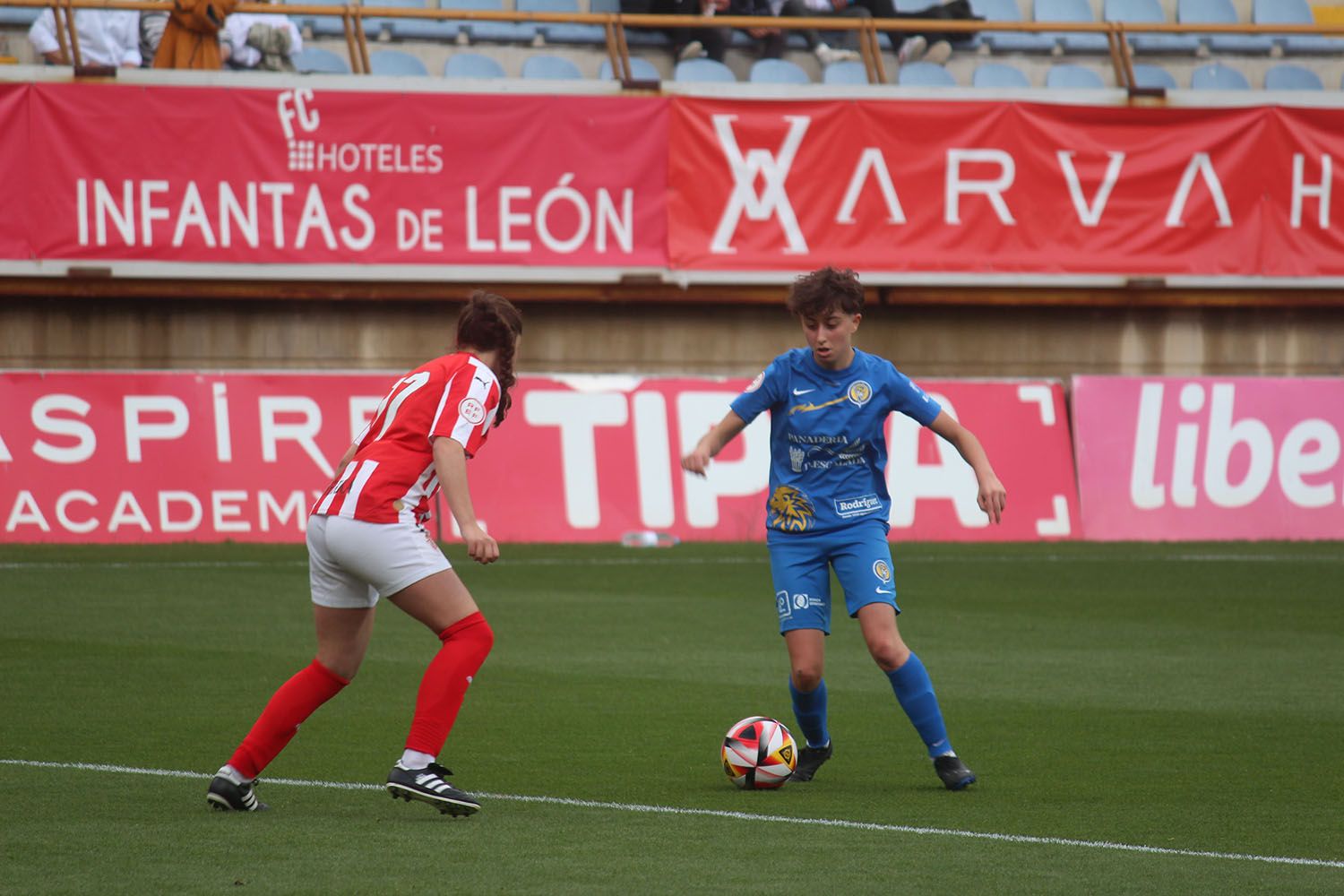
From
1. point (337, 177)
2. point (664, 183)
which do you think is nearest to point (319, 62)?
point (337, 177)

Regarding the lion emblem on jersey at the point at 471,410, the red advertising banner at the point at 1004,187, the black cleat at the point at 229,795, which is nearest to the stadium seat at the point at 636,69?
the red advertising banner at the point at 1004,187

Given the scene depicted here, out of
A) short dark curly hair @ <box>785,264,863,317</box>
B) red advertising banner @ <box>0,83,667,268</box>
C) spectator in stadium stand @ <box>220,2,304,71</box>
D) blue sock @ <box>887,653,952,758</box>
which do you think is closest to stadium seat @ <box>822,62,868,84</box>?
red advertising banner @ <box>0,83,667,268</box>

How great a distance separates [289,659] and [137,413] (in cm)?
768

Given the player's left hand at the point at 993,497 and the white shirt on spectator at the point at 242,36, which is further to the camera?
the white shirt on spectator at the point at 242,36

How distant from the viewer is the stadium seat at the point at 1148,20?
2319 centimetres

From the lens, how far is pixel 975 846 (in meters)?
5.92

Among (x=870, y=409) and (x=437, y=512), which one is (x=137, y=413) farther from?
(x=870, y=409)

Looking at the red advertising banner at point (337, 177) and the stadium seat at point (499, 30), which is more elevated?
the stadium seat at point (499, 30)

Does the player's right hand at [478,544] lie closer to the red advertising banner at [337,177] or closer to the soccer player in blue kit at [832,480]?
the soccer player in blue kit at [832,480]

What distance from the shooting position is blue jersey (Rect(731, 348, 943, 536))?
7.17 m

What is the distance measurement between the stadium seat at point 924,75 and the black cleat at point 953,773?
15.8 m

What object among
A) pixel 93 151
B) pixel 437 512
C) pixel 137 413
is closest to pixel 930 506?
pixel 437 512

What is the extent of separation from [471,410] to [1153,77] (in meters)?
18.1

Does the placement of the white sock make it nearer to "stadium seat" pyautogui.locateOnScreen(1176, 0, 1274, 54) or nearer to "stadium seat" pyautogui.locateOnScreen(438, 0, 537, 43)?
"stadium seat" pyautogui.locateOnScreen(438, 0, 537, 43)
